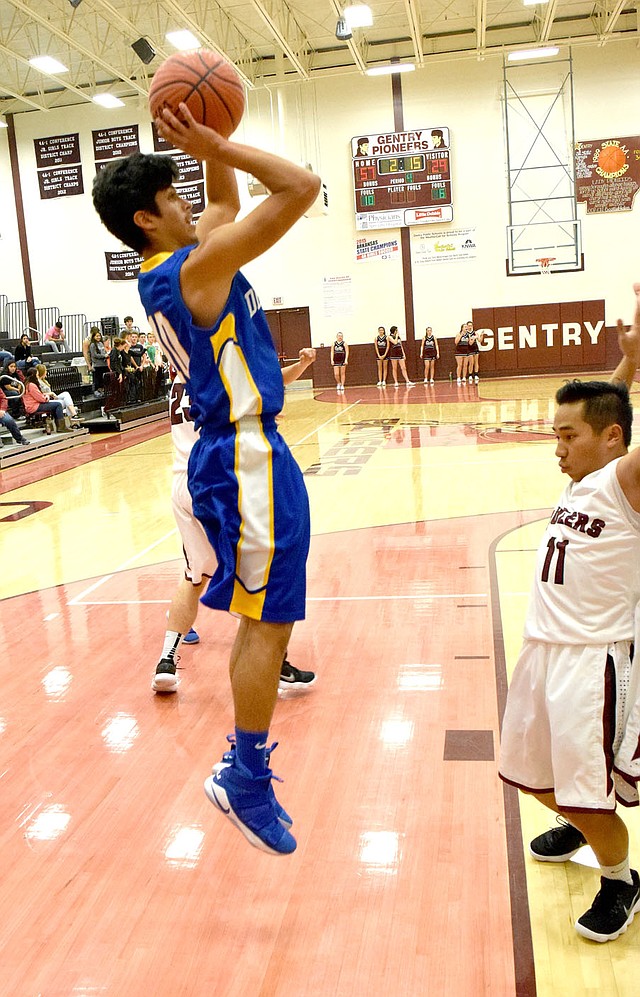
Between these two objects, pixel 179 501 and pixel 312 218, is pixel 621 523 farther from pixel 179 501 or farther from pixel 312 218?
pixel 312 218

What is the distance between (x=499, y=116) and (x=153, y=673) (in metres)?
19.6

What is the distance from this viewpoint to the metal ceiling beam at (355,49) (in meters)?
16.0

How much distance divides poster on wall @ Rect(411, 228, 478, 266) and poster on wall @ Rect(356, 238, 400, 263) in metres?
0.44

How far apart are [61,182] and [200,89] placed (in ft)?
72.7

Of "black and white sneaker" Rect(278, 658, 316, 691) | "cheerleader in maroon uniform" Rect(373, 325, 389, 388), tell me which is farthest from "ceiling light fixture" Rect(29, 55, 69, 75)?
"black and white sneaker" Rect(278, 658, 316, 691)

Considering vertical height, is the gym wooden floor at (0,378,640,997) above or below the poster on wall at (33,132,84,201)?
below

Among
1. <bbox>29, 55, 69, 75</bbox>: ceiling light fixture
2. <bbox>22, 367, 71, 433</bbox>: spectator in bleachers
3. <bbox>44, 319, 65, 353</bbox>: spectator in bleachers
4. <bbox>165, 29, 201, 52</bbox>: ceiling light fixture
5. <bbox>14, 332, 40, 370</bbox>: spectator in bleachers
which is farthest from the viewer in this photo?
<bbox>44, 319, 65, 353</bbox>: spectator in bleachers

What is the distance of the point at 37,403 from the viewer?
44.2 ft

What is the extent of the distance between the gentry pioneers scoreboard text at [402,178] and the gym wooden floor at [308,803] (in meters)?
16.2

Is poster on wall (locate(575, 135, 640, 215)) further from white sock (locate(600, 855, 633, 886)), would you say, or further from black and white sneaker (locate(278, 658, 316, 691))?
white sock (locate(600, 855, 633, 886))

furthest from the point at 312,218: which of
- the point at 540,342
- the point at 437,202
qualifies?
the point at 540,342

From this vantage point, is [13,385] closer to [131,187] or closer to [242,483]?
[131,187]

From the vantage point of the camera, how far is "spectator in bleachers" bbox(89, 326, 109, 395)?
1717 cm

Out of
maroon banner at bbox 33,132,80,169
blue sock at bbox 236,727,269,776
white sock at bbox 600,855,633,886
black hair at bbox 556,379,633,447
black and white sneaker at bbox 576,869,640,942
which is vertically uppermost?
maroon banner at bbox 33,132,80,169
